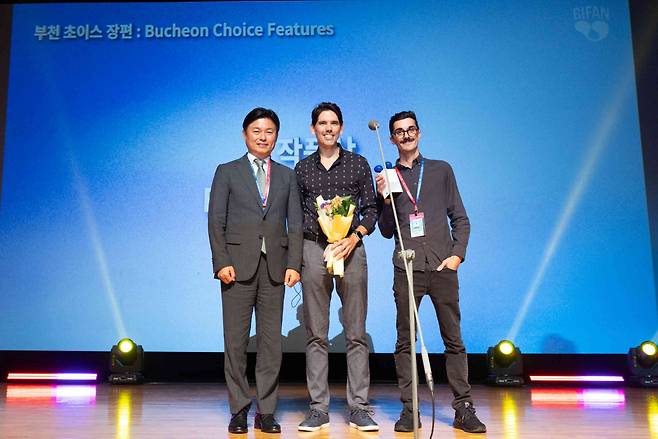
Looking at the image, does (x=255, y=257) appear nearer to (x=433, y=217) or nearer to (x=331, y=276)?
(x=331, y=276)

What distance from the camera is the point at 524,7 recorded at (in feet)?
14.8

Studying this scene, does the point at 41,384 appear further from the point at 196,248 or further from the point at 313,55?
the point at 313,55

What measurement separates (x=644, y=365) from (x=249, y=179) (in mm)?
3020

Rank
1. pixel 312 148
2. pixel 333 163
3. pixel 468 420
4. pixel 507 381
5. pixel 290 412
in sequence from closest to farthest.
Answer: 1. pixel 468 420
2. pixel 333 163
3. pixel 290 412
4. pixel 507 381
5. pixel 312 148

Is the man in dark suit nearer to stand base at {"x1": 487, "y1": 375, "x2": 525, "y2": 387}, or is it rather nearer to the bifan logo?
stand base at {"x1": 487, "y1": 375, "x2": 525, "y2": 387}

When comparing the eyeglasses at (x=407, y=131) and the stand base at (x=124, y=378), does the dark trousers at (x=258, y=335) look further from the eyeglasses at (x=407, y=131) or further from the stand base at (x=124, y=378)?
the stand base at (x=124, y=378)

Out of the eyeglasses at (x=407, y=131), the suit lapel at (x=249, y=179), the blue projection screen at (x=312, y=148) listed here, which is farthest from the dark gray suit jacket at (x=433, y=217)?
the blue projection screen at (x=312, y=148)

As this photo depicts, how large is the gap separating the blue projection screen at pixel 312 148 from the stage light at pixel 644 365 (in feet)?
0.42

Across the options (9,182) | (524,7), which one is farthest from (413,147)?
(9,182)

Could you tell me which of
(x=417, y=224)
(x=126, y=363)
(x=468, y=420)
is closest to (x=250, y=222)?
(x=417, y=224)

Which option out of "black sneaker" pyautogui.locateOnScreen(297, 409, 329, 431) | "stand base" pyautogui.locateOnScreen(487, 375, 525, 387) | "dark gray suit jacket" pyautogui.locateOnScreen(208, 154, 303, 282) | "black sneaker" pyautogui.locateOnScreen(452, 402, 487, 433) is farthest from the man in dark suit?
"stand base" pyautogui.locateOnScreen(487, 375, 525, 387)

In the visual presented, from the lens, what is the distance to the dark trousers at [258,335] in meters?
2.72

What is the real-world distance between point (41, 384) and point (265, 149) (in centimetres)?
266

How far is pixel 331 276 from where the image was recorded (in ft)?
9.22
